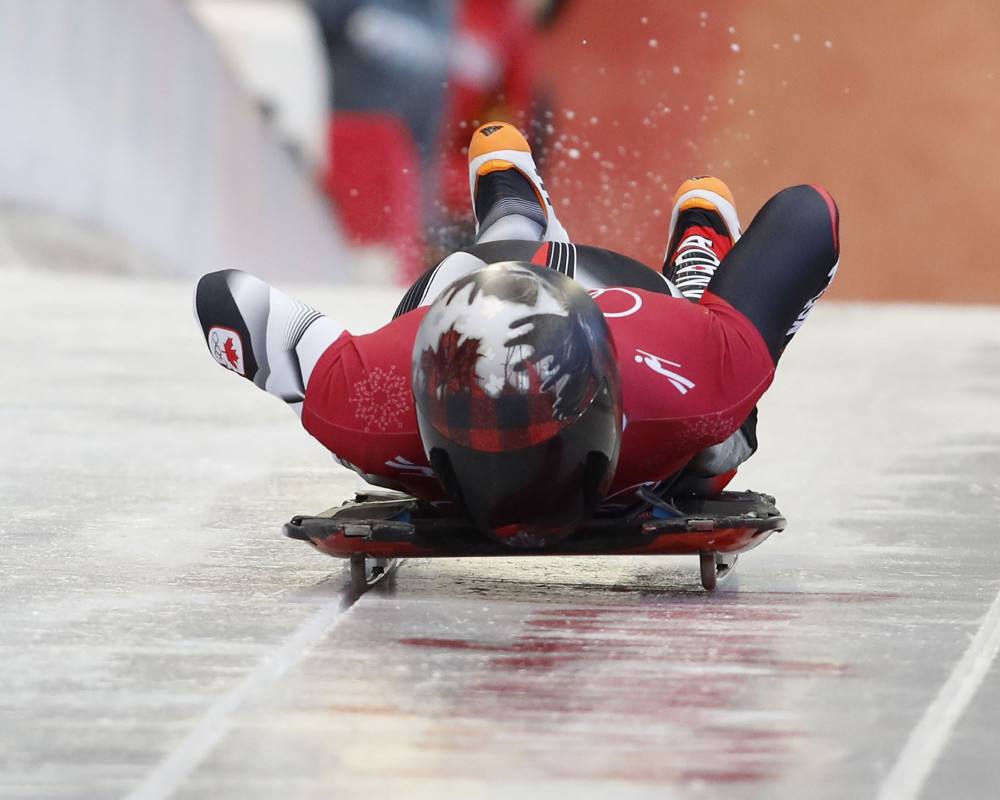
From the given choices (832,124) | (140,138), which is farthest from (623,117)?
(140,138)

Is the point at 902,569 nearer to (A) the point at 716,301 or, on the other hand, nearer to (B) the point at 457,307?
(A) the point at 716,301

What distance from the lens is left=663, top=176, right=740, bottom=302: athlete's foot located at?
426 centimetres

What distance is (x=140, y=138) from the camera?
11.4 meters

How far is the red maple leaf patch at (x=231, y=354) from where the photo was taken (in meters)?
3.35

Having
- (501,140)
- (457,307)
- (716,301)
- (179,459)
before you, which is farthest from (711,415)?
(179,459)

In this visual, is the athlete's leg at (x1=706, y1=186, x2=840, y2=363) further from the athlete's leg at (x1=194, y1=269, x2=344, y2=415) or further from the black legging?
the athlete's leg at (x1=194, y1=269, x2=344, y2=415)

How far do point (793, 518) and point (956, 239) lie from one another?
12245 mm

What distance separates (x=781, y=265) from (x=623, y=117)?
44.0ft

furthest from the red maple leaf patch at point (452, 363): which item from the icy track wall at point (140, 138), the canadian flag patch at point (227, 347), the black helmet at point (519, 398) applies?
the icy track wall at point (140, 138)

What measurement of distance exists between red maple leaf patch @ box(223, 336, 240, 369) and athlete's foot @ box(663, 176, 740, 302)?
4.05ft

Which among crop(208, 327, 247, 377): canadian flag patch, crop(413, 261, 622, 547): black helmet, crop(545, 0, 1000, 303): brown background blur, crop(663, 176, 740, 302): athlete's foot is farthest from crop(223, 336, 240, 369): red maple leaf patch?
crop(545, 0, 1000, 303): brown background blur

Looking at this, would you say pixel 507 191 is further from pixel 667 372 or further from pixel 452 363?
pixel 452 363

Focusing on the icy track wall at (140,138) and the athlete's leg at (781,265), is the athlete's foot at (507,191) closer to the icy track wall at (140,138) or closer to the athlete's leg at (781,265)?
the athlete's leg at (781,265)

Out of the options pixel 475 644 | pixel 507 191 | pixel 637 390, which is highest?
pixel 507 191
